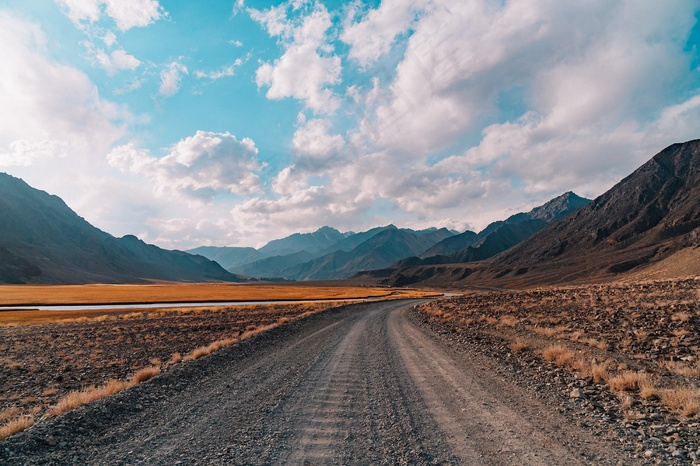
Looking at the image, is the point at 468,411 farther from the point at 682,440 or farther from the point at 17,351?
the point at 17,351

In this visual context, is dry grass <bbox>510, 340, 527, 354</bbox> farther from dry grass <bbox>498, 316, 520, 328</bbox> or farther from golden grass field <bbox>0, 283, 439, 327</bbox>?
golden grass field <bbox>0, 283, 439, 327</bbox>

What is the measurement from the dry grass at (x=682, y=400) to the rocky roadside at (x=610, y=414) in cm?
15

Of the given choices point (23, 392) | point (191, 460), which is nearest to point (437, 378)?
point (191, 460)

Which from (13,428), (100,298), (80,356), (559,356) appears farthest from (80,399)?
(100,298)

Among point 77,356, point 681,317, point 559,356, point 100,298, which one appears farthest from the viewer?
point 100,298

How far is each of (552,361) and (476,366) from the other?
285cm

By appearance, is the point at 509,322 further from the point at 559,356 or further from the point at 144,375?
the point at 144,375

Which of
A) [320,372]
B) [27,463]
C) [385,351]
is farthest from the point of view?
[385,351]

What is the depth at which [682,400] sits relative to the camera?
25.0 feet

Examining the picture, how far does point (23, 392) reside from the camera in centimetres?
1274

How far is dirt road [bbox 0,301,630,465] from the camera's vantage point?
606 cm

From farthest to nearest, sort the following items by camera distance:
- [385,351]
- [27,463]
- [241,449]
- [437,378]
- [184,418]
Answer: [385,351], [437,378], [184,418], [241,449], [27,463]

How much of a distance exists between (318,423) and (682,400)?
26.1ft

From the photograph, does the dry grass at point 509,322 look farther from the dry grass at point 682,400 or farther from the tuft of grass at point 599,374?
the dry grass at point 682,400
